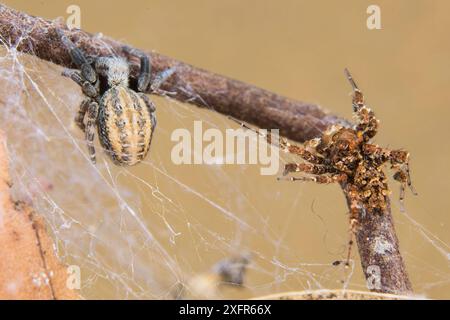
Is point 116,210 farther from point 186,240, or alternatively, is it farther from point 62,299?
point 62,299

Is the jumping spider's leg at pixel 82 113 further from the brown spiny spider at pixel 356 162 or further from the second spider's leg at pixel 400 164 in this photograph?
the second spider's leg at pixel 400 164

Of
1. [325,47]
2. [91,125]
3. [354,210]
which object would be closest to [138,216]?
[91,125]

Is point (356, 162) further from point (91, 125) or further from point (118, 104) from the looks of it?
point (91, 125)

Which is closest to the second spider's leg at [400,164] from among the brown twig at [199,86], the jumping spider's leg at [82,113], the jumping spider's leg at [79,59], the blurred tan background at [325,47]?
the brown twig at [199,86]

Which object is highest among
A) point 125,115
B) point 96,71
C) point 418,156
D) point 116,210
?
point 418,156

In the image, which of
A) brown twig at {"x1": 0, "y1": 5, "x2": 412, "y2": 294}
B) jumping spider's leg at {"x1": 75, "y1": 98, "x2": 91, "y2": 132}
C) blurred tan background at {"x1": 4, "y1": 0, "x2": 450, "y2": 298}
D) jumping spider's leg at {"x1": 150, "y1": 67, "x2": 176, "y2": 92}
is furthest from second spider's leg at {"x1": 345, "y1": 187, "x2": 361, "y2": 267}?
blurred tan background at {"x1": 4, "y1": 0, "x2": 450, "y2": 298}

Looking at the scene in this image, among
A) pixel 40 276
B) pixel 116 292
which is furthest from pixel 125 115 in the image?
pixel 40 276
